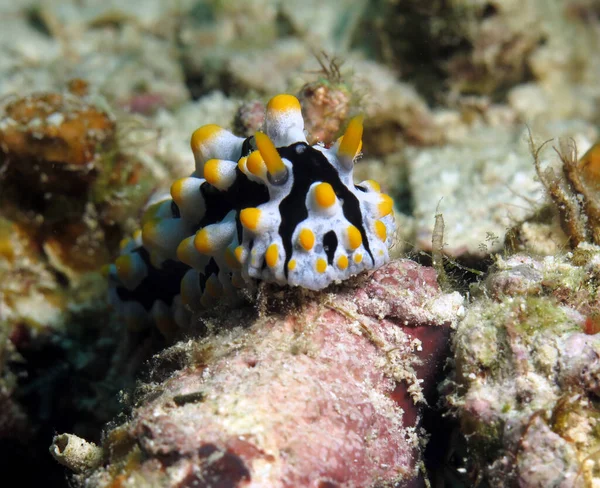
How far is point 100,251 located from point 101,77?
3.63 meters

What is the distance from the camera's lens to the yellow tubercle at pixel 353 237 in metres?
2.33

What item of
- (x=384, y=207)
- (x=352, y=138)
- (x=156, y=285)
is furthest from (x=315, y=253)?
(x=156, y=285)

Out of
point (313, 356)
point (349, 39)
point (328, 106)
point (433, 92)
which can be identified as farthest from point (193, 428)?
point (349, 39)

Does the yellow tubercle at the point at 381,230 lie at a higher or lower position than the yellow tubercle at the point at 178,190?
lower

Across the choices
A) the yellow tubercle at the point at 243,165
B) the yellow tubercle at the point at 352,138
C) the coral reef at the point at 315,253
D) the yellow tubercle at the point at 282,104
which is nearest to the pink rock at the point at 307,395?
the coral reef at the point at 315,253

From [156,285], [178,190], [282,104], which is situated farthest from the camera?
[156,285]

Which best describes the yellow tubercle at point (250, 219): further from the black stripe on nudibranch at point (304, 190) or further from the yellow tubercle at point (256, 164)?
the yellow tubercle at point (256, 164)

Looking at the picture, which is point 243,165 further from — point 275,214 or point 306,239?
point 306,239

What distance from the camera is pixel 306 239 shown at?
2.28m

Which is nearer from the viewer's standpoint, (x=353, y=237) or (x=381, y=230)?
(x=353, y=237)

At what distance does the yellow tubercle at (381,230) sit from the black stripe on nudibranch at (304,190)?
0.07m

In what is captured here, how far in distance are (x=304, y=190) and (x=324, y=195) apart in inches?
7.5

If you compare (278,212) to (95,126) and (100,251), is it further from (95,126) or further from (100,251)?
(100,251)

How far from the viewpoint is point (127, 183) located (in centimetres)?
508
